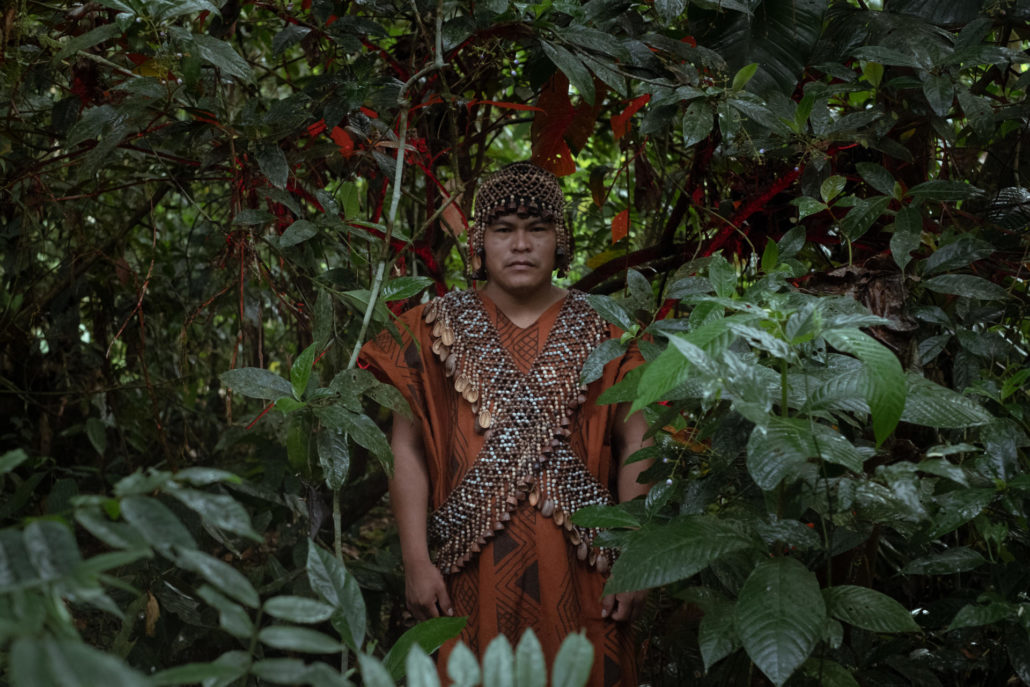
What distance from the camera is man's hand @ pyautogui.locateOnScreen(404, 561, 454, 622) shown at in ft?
5.82

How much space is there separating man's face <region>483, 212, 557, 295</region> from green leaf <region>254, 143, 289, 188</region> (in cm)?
50

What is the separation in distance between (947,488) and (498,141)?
2481 millimetres

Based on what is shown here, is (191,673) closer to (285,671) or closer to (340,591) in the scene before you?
(285,671)

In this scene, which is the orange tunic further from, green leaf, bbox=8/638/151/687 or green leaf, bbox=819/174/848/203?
green leaf, bbox=8/638/151/687

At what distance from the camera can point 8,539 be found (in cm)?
63

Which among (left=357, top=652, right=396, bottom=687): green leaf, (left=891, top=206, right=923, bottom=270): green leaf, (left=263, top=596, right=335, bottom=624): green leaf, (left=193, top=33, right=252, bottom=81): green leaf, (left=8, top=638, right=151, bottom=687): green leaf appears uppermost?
(left=193, top=33, right=252, bottom=81): green leaf

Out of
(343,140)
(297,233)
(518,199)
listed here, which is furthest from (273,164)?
(518,199)

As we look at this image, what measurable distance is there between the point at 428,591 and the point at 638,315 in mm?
654

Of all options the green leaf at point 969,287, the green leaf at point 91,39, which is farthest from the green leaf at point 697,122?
the green leaf at point 91,39

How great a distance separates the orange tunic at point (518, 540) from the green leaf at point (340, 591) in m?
0.81

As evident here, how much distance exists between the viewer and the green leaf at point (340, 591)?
2.81 ft

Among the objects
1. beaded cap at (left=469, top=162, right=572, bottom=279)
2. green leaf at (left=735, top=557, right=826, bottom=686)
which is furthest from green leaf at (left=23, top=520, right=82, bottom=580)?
beaded cap at (left=469, top=162, right=572, bottom=279)

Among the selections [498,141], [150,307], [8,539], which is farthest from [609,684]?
[498,141]

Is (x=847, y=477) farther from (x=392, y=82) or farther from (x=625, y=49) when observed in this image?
(x=392, y=82)
